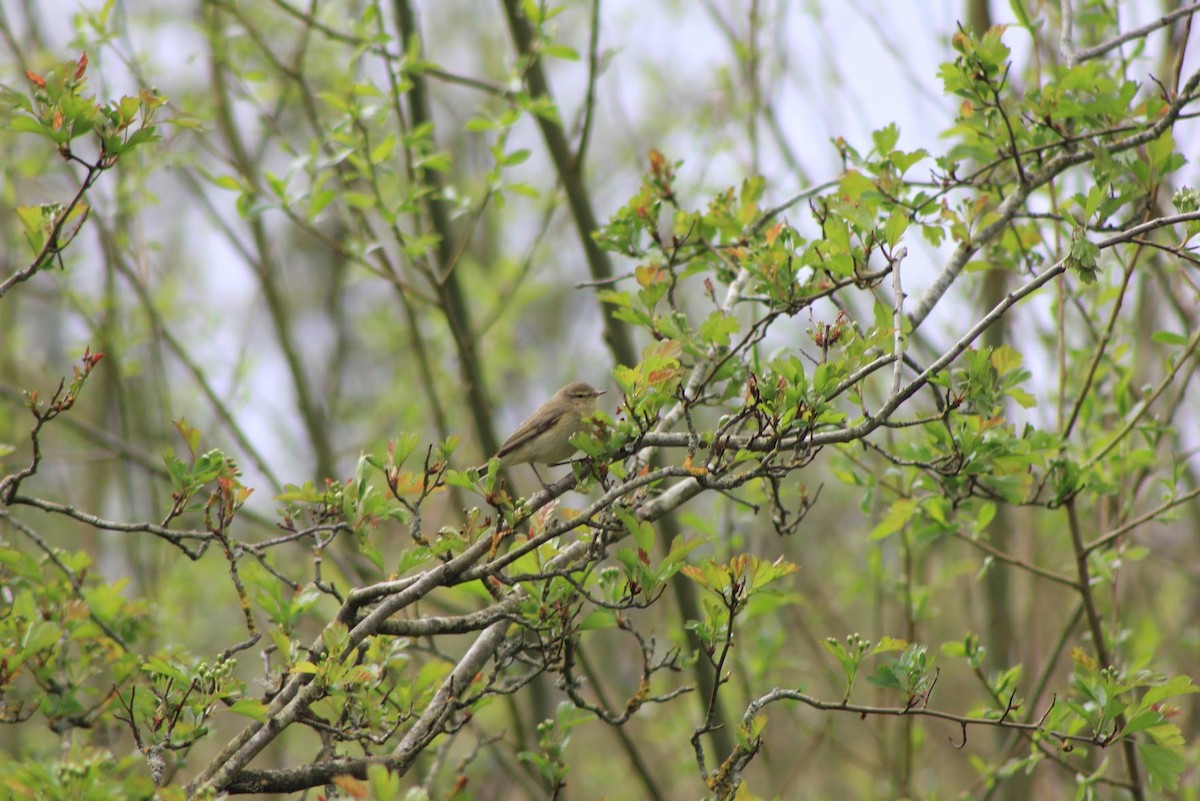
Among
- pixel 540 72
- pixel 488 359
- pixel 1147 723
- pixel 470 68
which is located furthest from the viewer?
pixel 470 68

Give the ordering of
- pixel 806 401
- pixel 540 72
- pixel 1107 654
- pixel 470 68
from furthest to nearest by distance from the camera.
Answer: pixel 470 68 < pixel 540 72 < pixel 1107 654 < pixel 806 401

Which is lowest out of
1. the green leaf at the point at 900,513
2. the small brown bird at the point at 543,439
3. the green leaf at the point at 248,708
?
the green leaf at the point at 248,708

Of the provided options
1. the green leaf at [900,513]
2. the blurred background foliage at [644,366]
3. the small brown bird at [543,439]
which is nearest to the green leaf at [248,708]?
the blurred background foliage at [644,366]

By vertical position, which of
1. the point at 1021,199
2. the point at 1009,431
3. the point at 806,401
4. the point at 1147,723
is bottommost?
the point at 1147,723

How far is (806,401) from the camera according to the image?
2.80 meters

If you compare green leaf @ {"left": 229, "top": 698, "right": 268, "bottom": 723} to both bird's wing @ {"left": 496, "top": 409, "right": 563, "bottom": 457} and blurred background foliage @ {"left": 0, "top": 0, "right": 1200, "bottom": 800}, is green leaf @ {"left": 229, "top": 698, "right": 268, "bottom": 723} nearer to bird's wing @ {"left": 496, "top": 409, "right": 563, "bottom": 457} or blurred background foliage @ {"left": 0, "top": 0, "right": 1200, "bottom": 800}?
blurred background foliage @ {"left": 0, "top": 0, "right": 1200, "bottom": 800}

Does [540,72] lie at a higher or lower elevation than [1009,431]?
higher

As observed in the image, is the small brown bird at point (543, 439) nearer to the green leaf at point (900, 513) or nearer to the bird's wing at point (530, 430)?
the bird's wing at point (530, 430)

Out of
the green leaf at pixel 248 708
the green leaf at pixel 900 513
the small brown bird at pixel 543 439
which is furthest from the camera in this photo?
the small brown bird at pixel 543 439

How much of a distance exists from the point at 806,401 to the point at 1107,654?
7.96 feet

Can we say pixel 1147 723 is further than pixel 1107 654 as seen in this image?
No

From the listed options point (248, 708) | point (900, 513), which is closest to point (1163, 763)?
point (900, 513)

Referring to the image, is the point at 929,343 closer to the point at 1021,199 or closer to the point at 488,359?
the point at 1021,199

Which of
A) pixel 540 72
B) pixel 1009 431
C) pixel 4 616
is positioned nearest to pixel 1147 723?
pixel 1009 431
